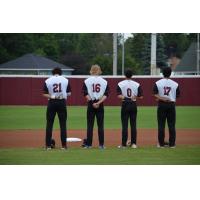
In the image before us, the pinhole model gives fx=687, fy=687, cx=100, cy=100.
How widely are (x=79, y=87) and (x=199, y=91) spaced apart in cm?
783

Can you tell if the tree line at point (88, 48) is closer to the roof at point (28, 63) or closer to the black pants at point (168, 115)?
the roof at point (28, 63)

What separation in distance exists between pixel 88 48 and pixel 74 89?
49.8m

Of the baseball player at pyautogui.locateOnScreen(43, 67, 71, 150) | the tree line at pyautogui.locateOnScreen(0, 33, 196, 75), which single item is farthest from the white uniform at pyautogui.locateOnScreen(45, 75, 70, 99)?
the tree line at pyautogui.locateOnScreen(0, 33, 196, 75)

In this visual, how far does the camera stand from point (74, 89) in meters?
42.7

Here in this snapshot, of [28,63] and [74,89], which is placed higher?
[28,63]

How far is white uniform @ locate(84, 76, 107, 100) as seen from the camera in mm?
15547

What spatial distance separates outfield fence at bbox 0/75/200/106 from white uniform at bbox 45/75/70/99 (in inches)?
1054

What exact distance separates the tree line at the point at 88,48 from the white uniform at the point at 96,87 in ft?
159

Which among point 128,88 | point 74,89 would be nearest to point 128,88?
point 128,88

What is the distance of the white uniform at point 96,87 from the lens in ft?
51.0

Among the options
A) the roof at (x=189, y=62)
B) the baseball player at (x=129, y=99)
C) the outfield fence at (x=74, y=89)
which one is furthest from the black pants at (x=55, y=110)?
the roof at (x=189, y=62)

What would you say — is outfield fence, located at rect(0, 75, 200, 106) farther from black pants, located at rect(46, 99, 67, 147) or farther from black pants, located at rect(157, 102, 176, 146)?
black pants, located at rect(46, 99, 67, 147)

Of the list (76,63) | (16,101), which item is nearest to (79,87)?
(16,101)

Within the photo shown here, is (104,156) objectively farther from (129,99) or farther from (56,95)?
(129,99)
